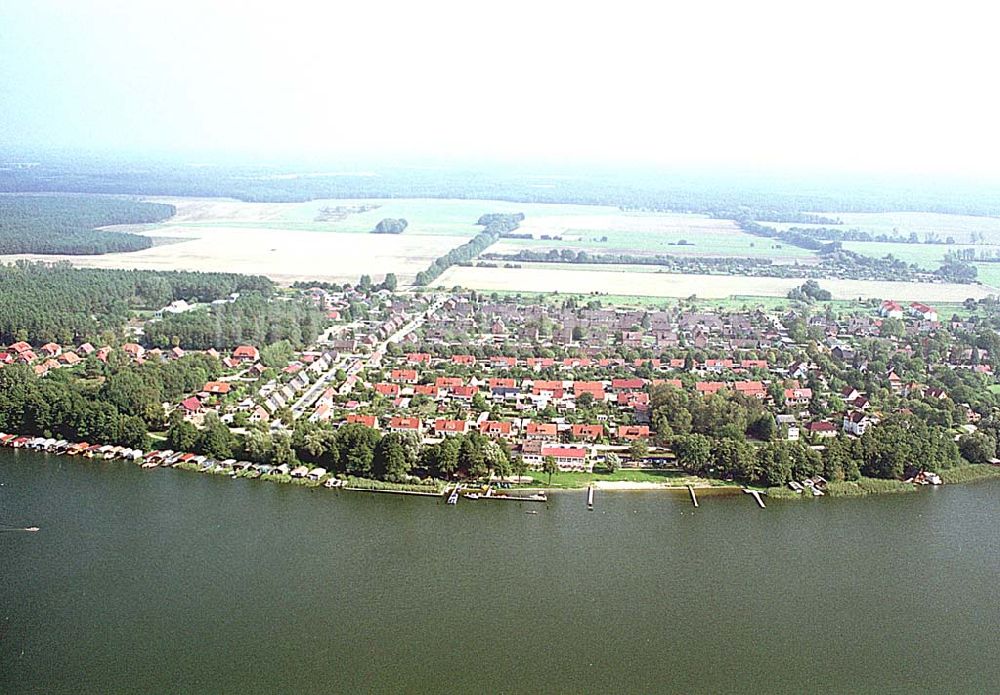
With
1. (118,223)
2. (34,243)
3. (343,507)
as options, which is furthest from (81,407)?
(118,223)

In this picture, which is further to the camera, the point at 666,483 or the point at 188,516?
the point at 666,483

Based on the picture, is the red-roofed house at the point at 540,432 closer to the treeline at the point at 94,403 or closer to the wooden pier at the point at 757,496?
the wooden pier at the point at 757,496

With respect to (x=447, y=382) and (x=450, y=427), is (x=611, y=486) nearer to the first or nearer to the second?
(x=450, y=427)

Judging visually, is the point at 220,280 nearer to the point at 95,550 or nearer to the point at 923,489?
the point at 95,550

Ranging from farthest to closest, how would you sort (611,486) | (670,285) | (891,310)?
(670,285) → (891,310) → (611,486)

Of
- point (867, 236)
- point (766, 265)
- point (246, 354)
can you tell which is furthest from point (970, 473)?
point (867, 236)

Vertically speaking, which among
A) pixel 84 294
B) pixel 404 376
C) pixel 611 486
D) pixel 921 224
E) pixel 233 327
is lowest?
pixel 611 486

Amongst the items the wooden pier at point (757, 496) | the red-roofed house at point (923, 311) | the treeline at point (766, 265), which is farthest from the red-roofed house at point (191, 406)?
the red-roofed house at point (923, 311)
